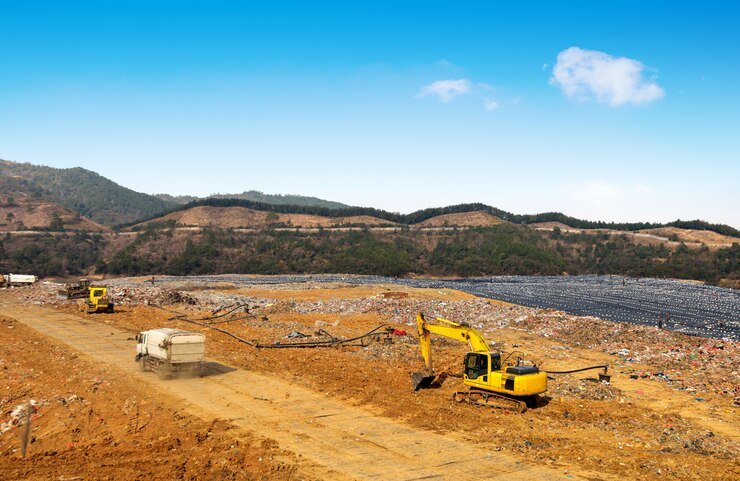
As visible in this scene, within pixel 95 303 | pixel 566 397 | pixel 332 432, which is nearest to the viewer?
pixel 332 432

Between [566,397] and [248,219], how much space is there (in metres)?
123

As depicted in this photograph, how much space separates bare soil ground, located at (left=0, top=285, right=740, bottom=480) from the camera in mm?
11781

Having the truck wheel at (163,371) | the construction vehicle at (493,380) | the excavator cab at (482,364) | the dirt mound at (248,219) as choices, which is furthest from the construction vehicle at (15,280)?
the dirt mound at (248,219)

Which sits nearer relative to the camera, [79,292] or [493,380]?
[493,380]

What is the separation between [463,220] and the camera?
443 feet

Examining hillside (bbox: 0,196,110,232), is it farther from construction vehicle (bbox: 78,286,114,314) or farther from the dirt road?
the dirt road

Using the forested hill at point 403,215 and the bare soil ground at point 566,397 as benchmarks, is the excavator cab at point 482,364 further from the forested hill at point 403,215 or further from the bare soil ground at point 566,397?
the forested hill at point 403,215

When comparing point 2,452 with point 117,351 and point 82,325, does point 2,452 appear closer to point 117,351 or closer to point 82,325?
point 117,351

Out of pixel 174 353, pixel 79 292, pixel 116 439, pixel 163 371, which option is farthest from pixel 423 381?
pixel 79 292

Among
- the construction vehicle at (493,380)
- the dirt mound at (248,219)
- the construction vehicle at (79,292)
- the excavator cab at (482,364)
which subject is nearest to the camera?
the construction vehicle at (493,380)

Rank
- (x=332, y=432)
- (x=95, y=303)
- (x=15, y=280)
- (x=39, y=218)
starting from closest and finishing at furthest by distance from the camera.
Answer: (x=332, y=432) → (x=95, y=303) → (x=15, y=280) → (x=39, y=218)

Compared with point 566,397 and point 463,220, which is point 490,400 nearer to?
point 566,397

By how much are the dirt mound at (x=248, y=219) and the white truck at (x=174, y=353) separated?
103659mm

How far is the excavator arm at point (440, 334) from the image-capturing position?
15.3 meters
